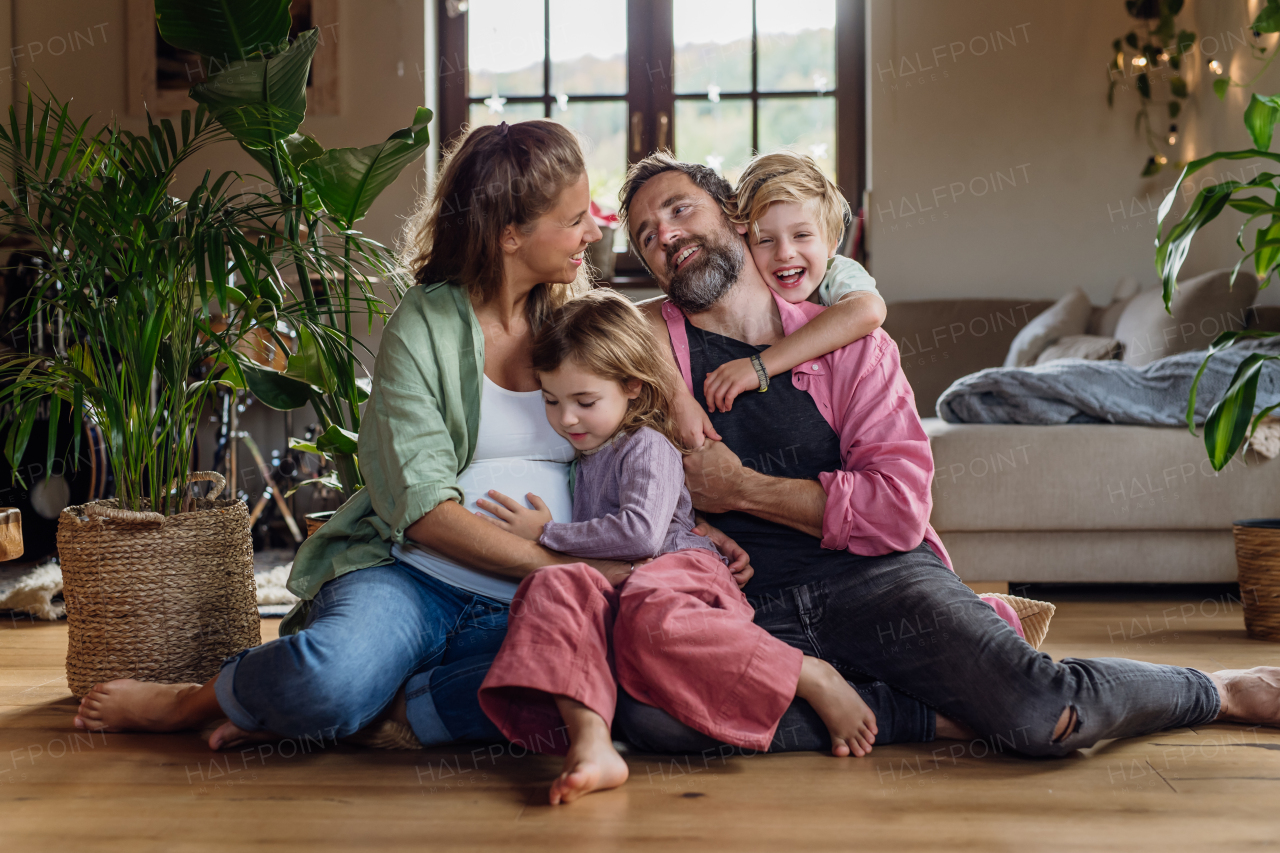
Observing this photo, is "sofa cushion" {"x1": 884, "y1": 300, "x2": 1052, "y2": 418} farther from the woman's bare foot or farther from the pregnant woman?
the woman's bare foot

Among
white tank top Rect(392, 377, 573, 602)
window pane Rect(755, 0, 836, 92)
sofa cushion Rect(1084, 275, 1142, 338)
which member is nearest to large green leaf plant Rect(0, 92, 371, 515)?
white tank top Rect(392, 377, 573, 602)

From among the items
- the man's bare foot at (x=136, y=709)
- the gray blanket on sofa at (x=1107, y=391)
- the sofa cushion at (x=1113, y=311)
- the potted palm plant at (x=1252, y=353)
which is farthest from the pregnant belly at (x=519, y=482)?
the sofa cushion at (x=1113, y=311)

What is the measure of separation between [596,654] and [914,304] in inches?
123

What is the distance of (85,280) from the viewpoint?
1.64m

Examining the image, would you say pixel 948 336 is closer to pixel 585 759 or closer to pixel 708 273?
pixel 708 273

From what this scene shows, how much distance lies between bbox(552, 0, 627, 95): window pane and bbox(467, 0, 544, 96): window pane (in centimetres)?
7

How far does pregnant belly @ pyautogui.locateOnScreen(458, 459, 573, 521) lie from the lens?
1426mm

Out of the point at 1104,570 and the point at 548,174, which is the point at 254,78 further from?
the point at 1104,570

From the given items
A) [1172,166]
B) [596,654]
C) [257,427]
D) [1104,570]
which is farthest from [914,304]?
[596,654]

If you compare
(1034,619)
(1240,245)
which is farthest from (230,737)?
(1240,245)

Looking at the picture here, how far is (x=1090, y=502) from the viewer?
250 cm

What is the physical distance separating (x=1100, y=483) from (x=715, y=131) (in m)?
2.54

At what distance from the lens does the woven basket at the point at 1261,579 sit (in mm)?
2105

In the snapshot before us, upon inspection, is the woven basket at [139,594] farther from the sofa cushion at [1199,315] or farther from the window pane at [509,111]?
the window pane at [509,111]
